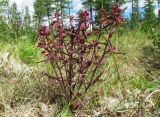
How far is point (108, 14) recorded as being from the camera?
355 cm

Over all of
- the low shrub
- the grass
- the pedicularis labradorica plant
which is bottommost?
the grass

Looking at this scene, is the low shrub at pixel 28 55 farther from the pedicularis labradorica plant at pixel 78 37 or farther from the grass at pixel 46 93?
the pedicularis labradorica plant at pixel 78 37

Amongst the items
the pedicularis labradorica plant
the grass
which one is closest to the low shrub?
the grass

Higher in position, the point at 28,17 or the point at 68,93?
the point at 28,17

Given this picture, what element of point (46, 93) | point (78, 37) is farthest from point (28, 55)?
point (78, 37)

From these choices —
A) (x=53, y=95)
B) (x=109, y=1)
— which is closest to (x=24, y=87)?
(x=53, y=95)

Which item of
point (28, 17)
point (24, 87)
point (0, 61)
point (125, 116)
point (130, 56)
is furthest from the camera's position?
point (28, 17)

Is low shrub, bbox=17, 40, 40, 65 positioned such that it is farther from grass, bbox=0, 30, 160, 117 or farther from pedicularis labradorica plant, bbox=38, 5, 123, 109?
pedicularis labradorica plant, bbox=38, 5, 123, 109

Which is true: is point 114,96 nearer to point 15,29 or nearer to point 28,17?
point 15,29

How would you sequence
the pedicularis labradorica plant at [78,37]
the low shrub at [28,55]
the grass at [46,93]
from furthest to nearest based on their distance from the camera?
1. the low shrub at [28,55]
2. the grass at [46,93]
3. the pedicularis labradorica plant at [78,37]

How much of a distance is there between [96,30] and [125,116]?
32.1 inches

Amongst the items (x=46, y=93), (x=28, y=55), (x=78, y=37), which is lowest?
(x=46, y=93)

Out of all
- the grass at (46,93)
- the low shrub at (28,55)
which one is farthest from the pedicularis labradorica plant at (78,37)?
the low shrub at (28,55)

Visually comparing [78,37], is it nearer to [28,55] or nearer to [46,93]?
[46,93]
